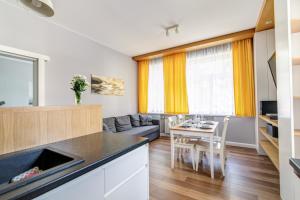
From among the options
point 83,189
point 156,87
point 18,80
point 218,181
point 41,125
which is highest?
point 156,87

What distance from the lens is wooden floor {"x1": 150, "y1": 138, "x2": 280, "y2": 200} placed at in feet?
6.07

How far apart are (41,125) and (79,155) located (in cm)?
50

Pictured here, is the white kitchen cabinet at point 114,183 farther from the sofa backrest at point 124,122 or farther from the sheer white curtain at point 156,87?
the sheer white curtain at point 156,87

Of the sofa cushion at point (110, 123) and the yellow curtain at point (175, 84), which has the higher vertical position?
the yellow curtain at point (175, 84)

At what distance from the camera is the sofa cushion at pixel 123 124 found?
395cm

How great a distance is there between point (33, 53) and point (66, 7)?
100 centimetres

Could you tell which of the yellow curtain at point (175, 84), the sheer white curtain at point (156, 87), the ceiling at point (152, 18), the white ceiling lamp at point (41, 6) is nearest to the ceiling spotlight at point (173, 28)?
the ceiling at point (152, 18)

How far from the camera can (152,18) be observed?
2828 mm

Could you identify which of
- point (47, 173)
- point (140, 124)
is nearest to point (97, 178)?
point (47, 173)

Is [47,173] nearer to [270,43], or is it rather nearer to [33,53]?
[33,53]

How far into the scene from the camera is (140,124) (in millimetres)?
4613

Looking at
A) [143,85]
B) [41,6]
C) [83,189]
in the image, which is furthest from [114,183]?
[143,85]

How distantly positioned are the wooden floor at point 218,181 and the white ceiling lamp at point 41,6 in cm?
225

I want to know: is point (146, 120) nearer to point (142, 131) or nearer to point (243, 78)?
point (142, 131)
